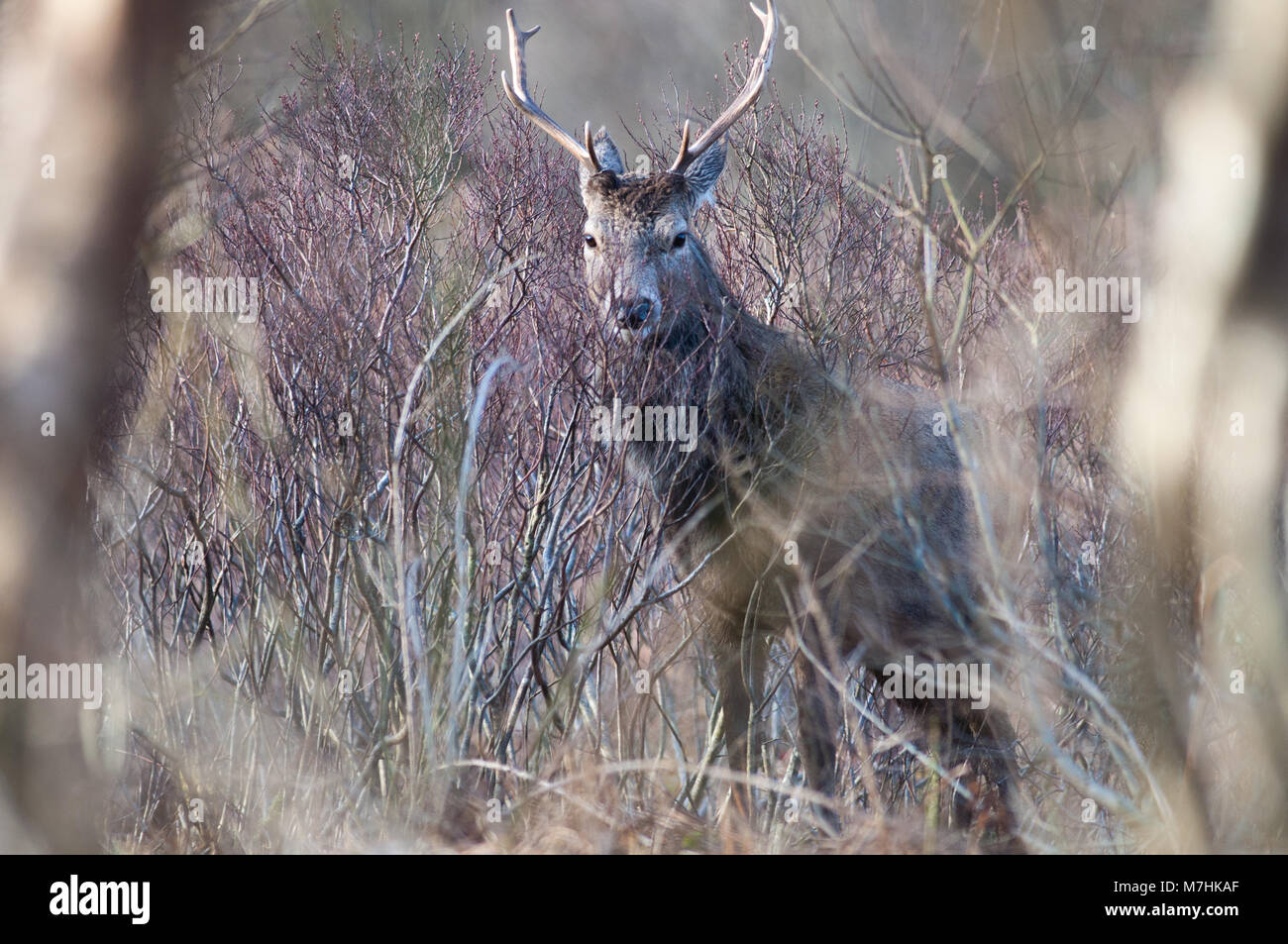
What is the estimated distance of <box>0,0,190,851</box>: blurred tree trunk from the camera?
2.88 meters

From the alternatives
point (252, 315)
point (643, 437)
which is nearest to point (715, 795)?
point (643, 437)

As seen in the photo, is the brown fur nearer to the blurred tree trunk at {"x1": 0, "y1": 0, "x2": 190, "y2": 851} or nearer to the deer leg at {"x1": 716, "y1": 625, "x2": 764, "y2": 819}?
the deer leg at {"x1": 716, "y1": 625, "x2": 764, "y2": 819}

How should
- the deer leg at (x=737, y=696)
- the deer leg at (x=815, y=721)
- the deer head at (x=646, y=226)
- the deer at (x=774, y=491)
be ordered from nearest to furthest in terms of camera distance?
the deer head at (x=646, y=226) → the deer at (x=774, y=491) → the deer leg at (x=815, y=721) → the deer leg at (x=737, y=696)

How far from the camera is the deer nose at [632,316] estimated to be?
5.08 meters

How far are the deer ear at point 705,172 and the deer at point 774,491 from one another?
0.62 ft

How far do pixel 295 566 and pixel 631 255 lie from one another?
209cm

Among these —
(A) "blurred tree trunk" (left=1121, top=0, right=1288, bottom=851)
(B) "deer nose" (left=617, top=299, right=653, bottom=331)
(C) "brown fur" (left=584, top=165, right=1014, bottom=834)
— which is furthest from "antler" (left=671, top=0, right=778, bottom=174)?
(A) "blurred tree trunk" (left=1121, top=0, right=1288, bottom=851)

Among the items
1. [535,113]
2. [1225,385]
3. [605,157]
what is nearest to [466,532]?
[605,157]

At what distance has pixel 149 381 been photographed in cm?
614

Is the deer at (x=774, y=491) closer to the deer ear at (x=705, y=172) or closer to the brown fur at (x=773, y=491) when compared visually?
the brown fur at (x=773, y=491)

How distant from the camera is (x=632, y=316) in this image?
508cm

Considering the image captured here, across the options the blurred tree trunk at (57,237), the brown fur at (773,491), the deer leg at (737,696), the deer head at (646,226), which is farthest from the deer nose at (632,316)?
the blurred tree trunk at (57,237)

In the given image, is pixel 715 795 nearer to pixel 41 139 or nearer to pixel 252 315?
pixel 252 315

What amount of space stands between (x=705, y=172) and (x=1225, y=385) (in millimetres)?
3713
